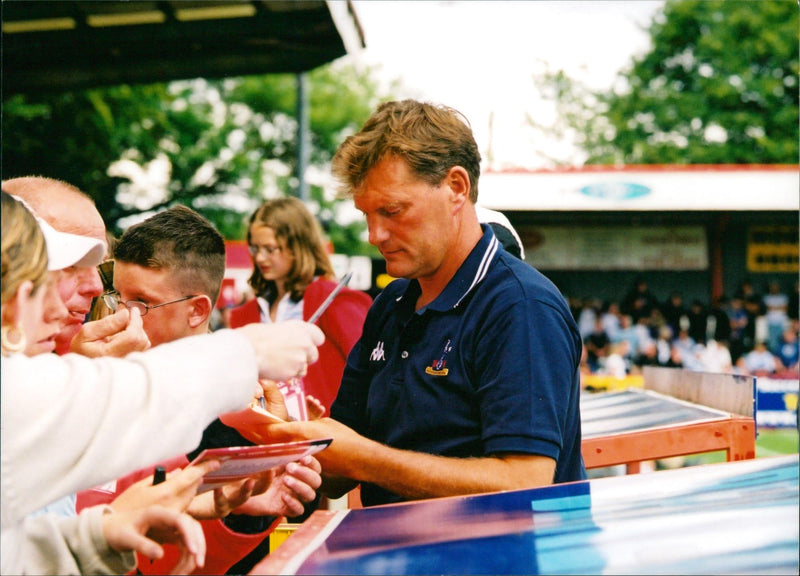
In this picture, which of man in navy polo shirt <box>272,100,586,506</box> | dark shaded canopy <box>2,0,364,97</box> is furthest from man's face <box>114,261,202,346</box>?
dark shaded canopy <box>2,0,364,97</box>

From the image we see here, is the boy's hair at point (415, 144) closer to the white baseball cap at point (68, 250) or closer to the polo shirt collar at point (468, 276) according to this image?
the polo shirt collar at point (468, 276)

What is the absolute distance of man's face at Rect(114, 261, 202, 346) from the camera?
2.71 meters

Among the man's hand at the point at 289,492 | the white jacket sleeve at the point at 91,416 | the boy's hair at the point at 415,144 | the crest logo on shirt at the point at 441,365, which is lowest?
the man's hand at the point at 289,492

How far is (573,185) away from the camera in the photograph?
1683cm

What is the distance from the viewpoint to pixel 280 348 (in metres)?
1.39

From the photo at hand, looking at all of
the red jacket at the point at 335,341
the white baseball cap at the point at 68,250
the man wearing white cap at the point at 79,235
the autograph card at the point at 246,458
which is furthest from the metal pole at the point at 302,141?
the autograph card at the point at 246,458

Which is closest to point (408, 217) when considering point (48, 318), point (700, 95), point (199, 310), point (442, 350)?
point (442, 350)

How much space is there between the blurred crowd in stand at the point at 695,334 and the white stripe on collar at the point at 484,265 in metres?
12.4

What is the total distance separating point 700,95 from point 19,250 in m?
39.5

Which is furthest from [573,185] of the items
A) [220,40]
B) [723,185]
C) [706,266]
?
[220,40]

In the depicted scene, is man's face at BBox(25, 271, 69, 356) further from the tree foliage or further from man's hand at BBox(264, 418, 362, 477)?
the tree foliage

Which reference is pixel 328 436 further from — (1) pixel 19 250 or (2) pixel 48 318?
(1) pixel 19 250

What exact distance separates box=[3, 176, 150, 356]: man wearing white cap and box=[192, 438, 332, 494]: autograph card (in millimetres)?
Answer: 748

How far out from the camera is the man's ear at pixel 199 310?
2730 mm
